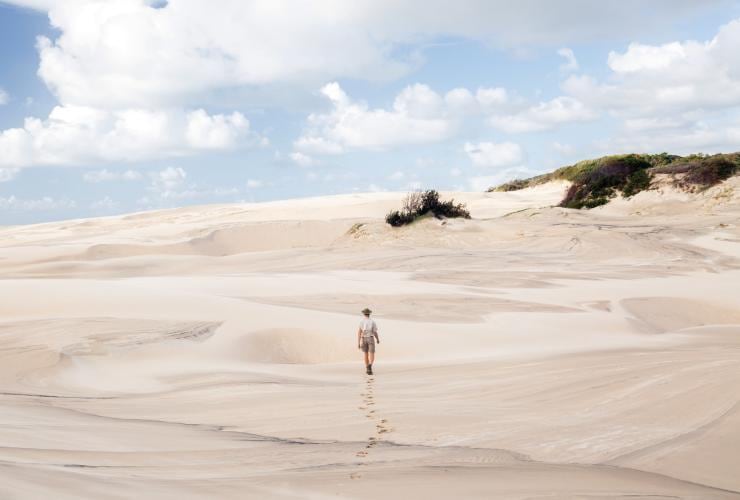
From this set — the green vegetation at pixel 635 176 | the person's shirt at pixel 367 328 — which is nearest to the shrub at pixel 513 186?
the green vegetation at pixel 635 176

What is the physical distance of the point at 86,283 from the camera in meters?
14.9

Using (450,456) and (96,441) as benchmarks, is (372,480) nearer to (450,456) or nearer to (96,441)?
(450,456)

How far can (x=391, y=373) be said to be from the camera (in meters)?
9.24

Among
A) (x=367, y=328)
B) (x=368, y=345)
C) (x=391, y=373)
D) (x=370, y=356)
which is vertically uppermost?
(x=367, y=328)

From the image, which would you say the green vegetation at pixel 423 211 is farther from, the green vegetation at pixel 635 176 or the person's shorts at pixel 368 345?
the person's shorts at pixel 368 345

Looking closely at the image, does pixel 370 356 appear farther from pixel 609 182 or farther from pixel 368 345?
pixel 609 182

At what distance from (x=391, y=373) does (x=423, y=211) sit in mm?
16219

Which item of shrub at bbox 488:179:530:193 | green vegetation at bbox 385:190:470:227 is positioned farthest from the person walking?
shrub at bbox 488:179:530:193

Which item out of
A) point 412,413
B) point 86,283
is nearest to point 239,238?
point 86,283

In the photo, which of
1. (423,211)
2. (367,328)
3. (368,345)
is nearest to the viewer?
(368,345)

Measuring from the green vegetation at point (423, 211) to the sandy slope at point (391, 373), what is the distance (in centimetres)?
216

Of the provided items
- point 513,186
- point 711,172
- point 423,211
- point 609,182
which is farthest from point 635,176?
point 513,186

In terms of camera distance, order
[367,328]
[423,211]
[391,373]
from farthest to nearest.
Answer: [423,211] < [367,328] < [391,373]

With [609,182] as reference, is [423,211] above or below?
below
